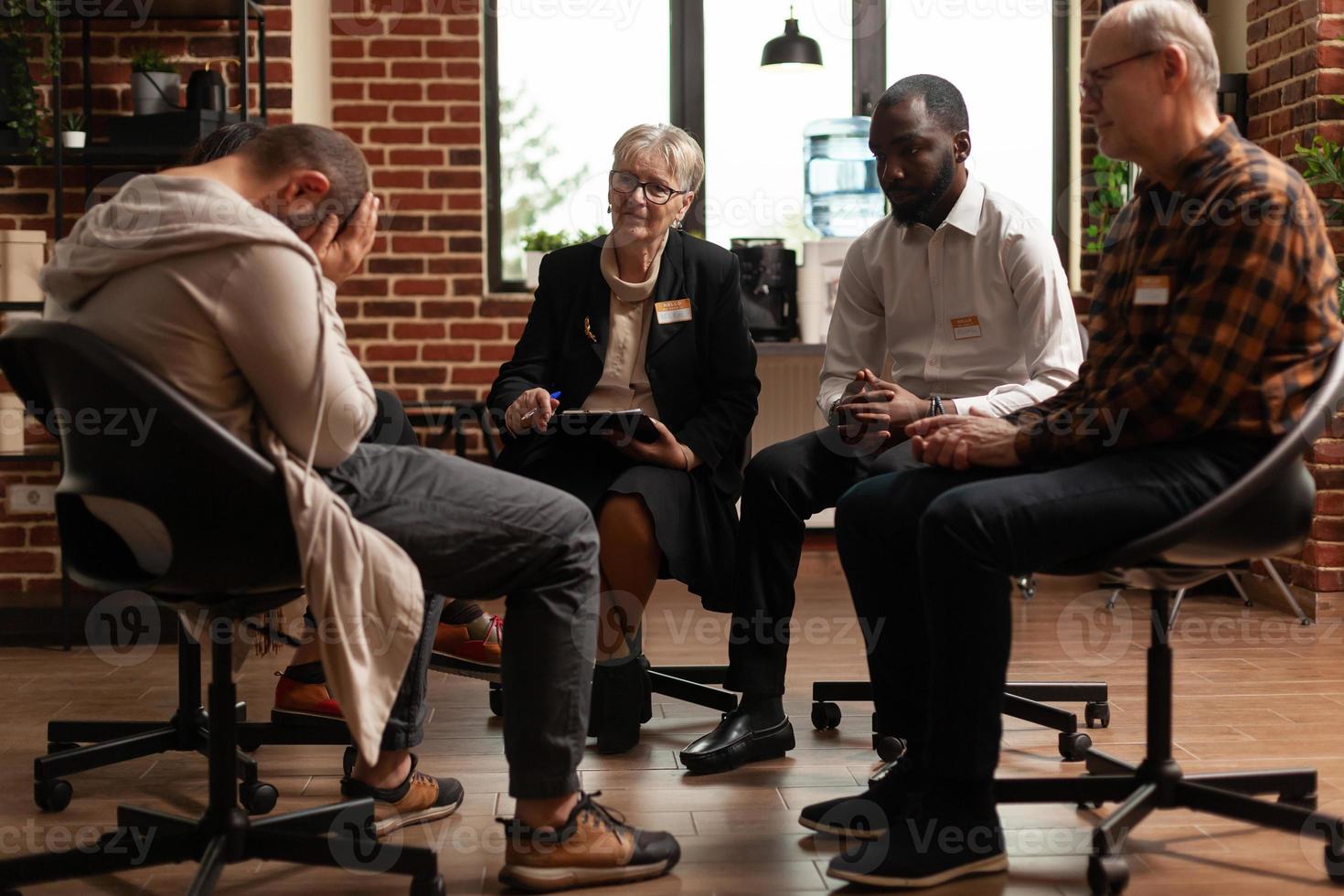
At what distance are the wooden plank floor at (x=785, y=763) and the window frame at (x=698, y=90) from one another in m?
1.68

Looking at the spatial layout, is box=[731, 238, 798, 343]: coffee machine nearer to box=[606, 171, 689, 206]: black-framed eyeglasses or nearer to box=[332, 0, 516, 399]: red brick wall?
box=[332, 0, 516, 399]: red brick wall

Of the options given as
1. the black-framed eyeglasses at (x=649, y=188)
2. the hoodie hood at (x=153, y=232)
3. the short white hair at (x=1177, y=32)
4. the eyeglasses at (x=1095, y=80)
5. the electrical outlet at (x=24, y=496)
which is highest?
the short white hair at (x=1177, y=32)

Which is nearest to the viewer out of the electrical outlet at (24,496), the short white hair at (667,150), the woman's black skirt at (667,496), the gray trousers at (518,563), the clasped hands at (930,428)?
the gray trousers at (518,563)

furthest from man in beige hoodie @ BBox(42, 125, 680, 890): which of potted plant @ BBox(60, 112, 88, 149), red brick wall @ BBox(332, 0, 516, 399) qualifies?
red brick wall @ BBox(332, 0, 516, 399)

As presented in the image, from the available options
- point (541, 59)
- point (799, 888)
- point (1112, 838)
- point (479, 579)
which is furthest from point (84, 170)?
point (1112, 838)

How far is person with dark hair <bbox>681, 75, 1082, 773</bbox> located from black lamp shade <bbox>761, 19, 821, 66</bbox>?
2.08 m

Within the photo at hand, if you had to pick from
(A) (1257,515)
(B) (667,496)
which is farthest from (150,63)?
(A) (1257,515)

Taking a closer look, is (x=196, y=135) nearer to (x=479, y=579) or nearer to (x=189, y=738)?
(x=189, y=738)

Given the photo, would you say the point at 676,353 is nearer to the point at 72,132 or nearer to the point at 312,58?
the point at 72,132

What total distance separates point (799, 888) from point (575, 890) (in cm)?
31

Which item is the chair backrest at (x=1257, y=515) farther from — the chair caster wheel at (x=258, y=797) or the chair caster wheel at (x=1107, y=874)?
the chair caster wheel at (x=258, y=797)

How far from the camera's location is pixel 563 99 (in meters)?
4.86

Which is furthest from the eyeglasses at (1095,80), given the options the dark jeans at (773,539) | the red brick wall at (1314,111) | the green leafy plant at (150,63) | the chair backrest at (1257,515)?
the green leafy plant at (150,63)

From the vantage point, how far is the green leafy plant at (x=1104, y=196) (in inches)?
175
